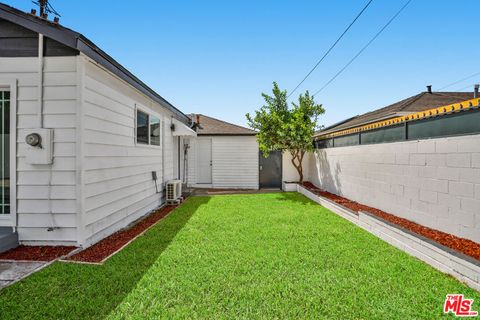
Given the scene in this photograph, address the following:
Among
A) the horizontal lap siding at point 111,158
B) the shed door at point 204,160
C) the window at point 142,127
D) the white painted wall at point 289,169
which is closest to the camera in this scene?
the horizontal lap siding at point 111,158

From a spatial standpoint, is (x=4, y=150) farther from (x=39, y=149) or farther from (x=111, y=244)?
(x=111, y=244)

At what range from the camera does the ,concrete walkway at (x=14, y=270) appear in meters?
2.88

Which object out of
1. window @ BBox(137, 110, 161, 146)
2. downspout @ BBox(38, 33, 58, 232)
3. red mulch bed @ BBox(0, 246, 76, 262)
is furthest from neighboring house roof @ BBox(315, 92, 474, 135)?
red mulch bed @ BBox(0, 246, 76, 262)

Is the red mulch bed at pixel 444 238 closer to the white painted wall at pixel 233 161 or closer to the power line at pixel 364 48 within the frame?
the power line at pixel 364 48

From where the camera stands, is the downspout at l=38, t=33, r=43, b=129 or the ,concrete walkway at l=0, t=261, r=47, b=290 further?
the downspout at l=38, t=33, r=43, b=129

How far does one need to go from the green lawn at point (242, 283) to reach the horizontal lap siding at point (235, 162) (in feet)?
24.1

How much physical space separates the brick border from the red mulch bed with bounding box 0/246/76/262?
533 cm

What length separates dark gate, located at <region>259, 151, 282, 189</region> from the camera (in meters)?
12.2

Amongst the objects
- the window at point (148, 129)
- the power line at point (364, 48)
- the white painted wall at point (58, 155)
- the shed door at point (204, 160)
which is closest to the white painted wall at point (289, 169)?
the power line at point (364, 48)

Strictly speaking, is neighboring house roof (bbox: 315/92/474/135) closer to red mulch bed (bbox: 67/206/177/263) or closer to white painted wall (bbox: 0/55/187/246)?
red mulch bed (bbox: 67/206/177/263)

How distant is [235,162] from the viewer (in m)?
12.0

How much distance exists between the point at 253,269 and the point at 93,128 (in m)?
3.49

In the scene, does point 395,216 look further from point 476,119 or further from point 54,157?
point 54,157

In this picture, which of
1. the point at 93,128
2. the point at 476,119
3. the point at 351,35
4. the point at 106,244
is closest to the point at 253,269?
the point at 106,244
